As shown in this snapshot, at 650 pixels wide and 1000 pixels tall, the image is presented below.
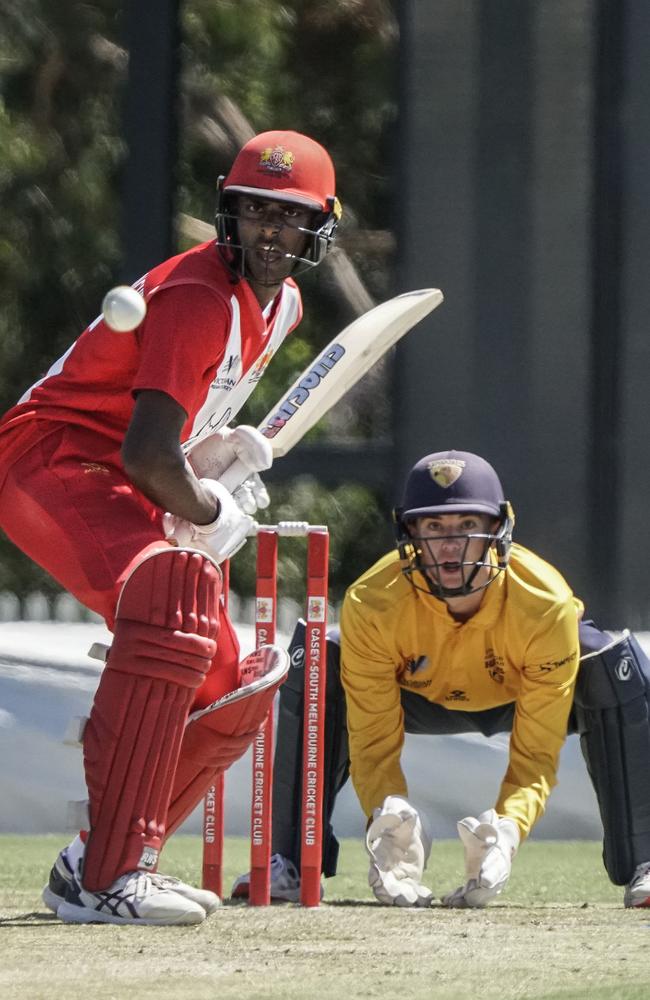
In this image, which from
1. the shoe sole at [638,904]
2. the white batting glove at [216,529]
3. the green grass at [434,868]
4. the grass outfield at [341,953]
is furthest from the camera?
the green grass at [434,868]

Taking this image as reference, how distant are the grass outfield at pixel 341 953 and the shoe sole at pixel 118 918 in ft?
0.10

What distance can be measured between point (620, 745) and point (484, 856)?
44 centimetres

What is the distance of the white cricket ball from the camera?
2998mm

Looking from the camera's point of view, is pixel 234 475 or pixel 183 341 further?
pixel 234 475

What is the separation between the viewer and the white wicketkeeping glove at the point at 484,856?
367 cm

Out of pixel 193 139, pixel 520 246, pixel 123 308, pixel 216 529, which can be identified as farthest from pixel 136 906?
pixel 193 139

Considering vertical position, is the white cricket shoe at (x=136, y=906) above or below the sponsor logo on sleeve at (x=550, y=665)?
below

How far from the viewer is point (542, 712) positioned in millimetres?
3881

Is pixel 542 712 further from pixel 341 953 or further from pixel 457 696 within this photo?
pixel 341 953

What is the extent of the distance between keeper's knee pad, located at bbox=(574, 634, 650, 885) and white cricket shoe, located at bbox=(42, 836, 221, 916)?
3.07 ft

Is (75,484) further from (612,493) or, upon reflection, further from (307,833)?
(612,493)

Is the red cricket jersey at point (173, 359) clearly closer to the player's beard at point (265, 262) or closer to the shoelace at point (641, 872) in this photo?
the player's beard at point (265, 262)

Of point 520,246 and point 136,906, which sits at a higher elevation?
point 520,246

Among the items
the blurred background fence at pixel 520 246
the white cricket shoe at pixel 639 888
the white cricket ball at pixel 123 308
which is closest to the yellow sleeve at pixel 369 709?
the white cricket shoe at pixel 639 888
